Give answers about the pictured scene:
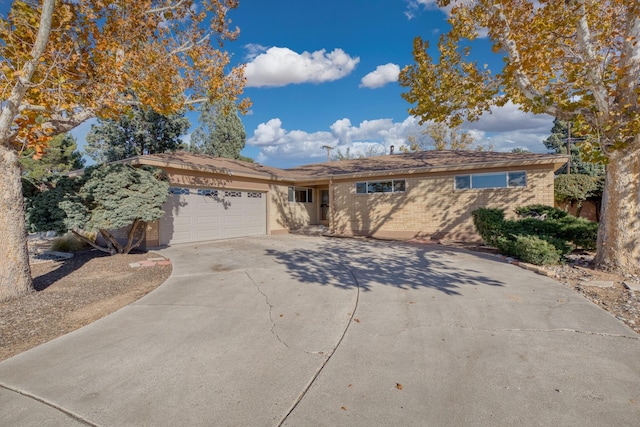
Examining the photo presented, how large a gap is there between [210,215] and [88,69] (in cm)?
618

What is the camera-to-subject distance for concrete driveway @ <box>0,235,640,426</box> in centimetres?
252

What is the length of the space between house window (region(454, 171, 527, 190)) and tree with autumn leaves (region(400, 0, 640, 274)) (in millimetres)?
4645

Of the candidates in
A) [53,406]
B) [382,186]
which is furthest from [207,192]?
[53,406]

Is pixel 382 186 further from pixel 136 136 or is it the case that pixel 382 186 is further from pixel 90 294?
pixel 136 136

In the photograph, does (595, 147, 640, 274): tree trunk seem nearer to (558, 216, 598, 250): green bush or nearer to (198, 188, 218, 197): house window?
(558, 216, 598, 250): green bush

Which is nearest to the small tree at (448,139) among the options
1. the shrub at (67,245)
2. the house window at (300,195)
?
the house window at (300,195)

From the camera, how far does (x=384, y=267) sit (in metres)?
7.64

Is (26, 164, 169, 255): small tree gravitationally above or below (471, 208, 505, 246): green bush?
above

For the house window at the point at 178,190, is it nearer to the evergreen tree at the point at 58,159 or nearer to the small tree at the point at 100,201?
the small tree at the point at 100,201

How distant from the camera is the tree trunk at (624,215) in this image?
652 centimetres

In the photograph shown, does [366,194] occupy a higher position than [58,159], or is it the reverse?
[58,159]

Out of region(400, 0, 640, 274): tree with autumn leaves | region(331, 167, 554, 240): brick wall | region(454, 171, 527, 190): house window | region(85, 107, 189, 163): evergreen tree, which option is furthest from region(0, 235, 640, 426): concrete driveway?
region(85, 107, 189, 163): evergreen tree

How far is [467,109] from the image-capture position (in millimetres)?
9703

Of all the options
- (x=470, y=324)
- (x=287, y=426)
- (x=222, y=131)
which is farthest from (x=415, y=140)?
(x=287, y=426)
